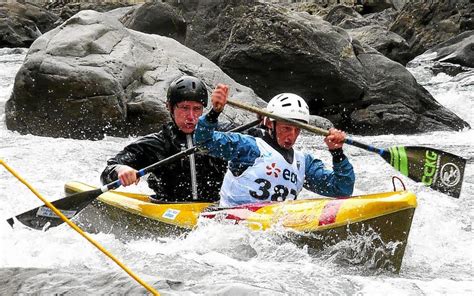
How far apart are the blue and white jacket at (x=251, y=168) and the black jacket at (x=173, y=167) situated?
1.49 feet

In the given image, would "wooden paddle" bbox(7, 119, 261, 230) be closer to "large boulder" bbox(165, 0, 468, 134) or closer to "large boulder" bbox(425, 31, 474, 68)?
"large boulder" bbox(165, 0, 468, 134)

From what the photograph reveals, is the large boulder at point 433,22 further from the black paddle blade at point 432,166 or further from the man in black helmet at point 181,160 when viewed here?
the black paddle blade at point 432,166

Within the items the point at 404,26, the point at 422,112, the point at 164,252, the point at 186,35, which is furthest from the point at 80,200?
the point at 404,26

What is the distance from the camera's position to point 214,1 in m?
14.8

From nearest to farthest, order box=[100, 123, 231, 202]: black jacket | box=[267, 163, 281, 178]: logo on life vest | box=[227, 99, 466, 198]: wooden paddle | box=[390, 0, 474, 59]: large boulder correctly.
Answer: box=[227, 99, 466, 198]: wooden paddle
box=[267, 163, 281, 178]: logo on life vest
box=[100, 123, 231, 202]: black jacket
box=[390, 0, 474, 59]: large boulder

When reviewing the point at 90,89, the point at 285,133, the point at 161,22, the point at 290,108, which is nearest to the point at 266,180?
the point at 285,133

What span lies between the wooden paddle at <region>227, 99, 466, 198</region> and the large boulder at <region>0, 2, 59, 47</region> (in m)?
21.2

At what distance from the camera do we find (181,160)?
5855 mm

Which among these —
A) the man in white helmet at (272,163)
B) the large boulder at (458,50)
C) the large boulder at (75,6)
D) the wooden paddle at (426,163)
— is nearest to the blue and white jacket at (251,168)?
the man in white helmet at (272,163)

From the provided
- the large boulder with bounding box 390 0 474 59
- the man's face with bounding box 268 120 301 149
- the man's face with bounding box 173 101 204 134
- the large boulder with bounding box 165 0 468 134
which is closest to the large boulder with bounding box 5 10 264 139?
the large boulder with bounding box 165 0 468 134

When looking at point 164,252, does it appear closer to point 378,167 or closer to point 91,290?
point 91,290

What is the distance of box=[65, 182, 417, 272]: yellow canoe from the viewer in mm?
4582

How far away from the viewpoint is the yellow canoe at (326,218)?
15.0 feet

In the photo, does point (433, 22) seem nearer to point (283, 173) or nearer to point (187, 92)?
point (187, 92)
